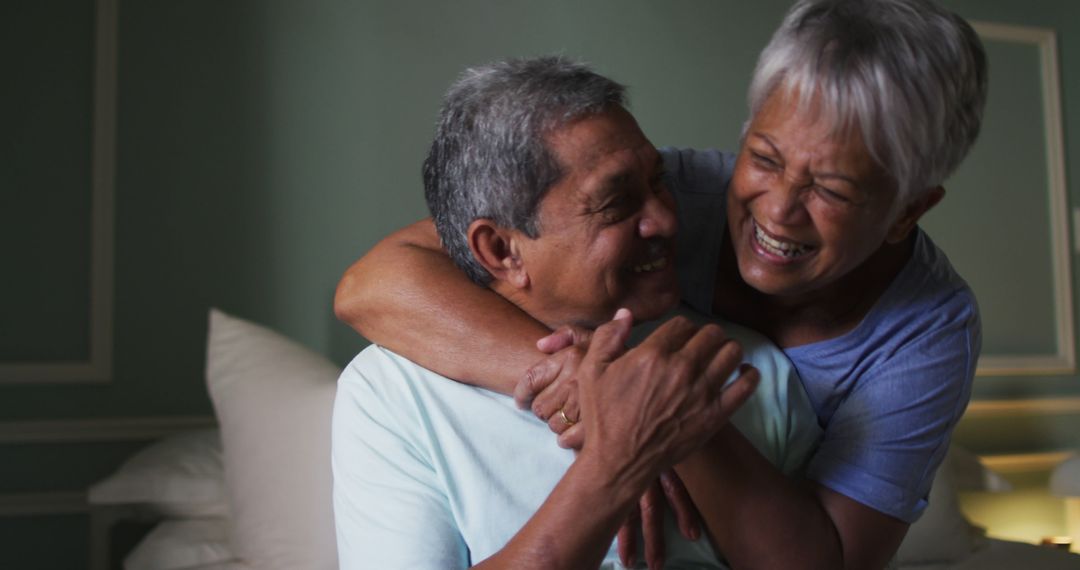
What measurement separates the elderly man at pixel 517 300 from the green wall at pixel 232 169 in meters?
1.56

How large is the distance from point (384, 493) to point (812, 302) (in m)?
0.65

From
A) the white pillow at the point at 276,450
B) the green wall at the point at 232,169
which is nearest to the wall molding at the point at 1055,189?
the green wall at the point at 232,169

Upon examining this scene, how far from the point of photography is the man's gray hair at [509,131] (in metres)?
1.27

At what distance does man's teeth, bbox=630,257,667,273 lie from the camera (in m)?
1.32

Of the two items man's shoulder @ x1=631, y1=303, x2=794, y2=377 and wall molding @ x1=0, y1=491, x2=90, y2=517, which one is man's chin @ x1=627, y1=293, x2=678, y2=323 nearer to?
man's shoulder @ x1=631, y1=303, x2=794, y2=377

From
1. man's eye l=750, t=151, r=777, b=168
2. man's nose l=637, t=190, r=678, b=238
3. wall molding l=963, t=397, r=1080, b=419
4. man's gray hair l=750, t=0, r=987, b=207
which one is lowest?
wall molding l=963, t=397, r=1080, b=419

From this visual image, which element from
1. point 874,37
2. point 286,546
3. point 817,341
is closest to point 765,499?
Result: point 817,341

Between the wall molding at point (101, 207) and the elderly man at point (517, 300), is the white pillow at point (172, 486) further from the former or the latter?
the elderly man at point (517, 300)

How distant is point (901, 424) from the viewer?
4.10ft

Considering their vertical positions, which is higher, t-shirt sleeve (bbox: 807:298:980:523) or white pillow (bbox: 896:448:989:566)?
t-shirt sleeve (bbox: 807:298:980:523)

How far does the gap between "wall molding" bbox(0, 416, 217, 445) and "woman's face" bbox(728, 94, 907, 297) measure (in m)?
2.01

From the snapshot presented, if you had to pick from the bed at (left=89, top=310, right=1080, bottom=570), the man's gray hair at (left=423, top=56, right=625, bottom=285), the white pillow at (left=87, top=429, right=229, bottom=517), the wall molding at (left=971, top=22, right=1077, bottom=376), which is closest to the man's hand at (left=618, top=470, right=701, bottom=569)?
the man's gray hair at (left=423, top=56, right=625, bottom=285)

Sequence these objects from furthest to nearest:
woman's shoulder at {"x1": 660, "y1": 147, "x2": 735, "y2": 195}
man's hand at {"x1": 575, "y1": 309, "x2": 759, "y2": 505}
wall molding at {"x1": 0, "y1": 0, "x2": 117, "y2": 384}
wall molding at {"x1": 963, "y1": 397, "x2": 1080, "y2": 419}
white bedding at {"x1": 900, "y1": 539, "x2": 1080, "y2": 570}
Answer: wall molding at {"x1": 963, "y1": 397, "x2": 1080, "y2": 419}, wall molding at {"x1": 0, "y1": 0, "x2": 117, "y2": 384}, white bedding at {"x1": 900, "y1": 539, "x2": 1080, "y2": 570}, woman's shoulder at {"x1": 660, "y1": 147, "x2": 735, "y2": 195}, man's hand at {"x1": 575, "y1": 309, "x2": 759, "y2": 505}

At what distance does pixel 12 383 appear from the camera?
2631mm
